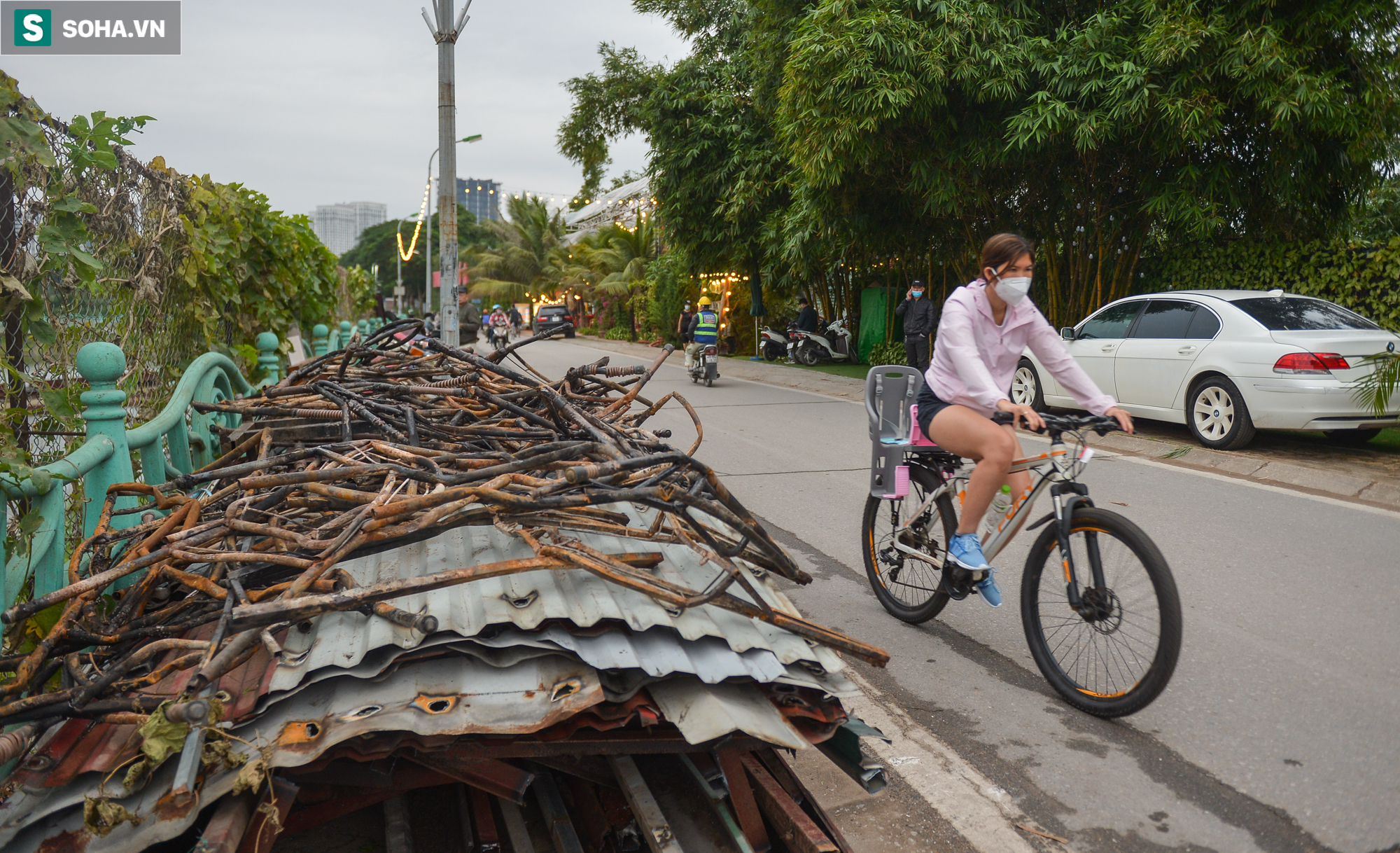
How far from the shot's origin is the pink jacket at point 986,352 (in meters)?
3.71

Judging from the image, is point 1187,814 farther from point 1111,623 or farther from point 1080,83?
point 1080,83

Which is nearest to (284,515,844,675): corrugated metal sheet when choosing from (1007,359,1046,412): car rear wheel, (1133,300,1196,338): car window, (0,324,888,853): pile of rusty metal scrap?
(0,324,888,853): pile of rusty metal scrap

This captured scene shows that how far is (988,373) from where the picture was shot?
12.2ft

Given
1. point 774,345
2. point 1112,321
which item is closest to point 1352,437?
point 1112,321

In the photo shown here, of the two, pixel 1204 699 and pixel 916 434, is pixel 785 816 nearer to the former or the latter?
pixel 1204 699

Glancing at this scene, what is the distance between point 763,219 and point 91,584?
1943 centimetres

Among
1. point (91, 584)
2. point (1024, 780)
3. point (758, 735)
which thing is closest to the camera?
point (758, 735)

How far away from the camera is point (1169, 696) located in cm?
364

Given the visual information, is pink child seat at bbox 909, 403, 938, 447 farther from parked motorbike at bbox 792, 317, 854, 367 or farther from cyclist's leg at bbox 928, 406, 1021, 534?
parked motorbike at bbox 792, 317, 854, 367

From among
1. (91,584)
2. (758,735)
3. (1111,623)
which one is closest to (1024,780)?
(1111,623)

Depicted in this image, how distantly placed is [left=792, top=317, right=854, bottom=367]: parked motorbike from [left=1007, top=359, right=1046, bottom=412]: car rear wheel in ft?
33.6

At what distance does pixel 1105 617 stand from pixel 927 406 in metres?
1.21

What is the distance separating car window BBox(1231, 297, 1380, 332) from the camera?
8836 mm

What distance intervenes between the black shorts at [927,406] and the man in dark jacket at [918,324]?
11268mm
